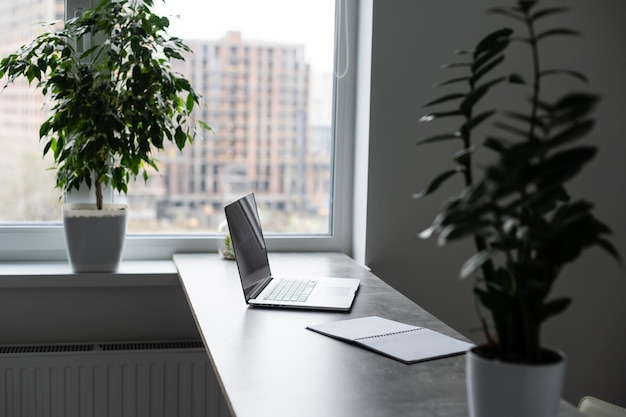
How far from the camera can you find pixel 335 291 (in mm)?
2289

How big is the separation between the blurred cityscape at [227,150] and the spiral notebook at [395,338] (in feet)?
3.82

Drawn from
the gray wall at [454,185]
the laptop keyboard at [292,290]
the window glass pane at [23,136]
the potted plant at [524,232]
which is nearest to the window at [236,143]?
the window glass pane at [23,136]

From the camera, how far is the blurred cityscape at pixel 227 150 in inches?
112

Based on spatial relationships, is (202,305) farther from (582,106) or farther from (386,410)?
(582,106)

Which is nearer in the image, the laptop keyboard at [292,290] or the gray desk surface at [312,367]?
the gray desk surface at [312,367]

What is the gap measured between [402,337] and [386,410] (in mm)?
462

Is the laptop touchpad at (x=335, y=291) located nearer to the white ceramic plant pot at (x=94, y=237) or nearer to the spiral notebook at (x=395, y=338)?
the spiral notebook at (x=395, y=338)

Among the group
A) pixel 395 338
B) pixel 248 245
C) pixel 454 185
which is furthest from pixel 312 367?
pixel 454 185

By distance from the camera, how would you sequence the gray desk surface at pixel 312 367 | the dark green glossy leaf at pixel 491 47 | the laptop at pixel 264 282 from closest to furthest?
1. the dark green glossy leaf at pixel 491 47
2. the gray desk surface at pixel 312 367
3. the laptop at pixel 264 282

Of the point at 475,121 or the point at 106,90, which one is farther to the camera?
the point at 106,90

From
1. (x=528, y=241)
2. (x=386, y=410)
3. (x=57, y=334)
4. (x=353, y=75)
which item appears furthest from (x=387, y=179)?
(x=528, y=241)

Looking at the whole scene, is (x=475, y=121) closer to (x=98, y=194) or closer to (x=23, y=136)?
(x=98, y=194)

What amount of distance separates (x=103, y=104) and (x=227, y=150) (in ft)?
2.00

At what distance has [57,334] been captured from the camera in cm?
281
